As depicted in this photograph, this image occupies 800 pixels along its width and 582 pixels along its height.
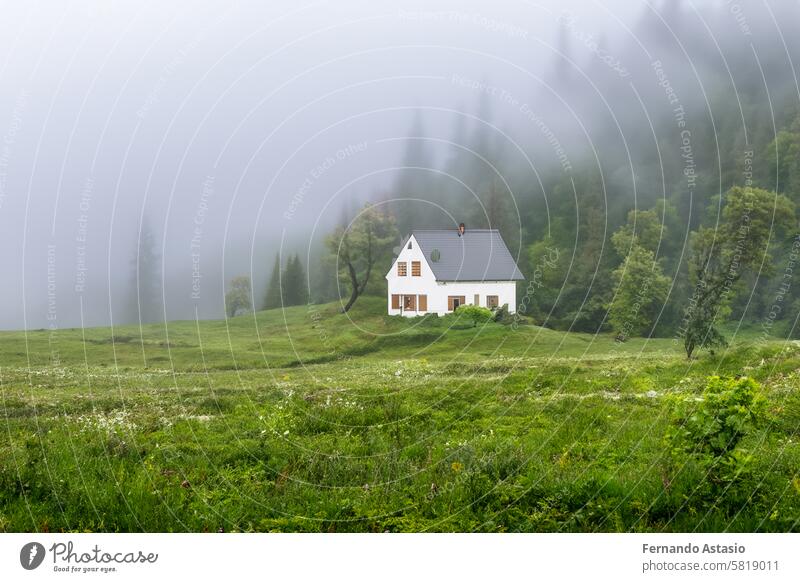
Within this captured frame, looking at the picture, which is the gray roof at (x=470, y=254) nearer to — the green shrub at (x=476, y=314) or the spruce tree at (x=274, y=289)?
the green shrub at (x=476, y=314)

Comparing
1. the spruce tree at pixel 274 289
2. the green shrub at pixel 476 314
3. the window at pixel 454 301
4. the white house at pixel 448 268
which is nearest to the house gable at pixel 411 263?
the white house at pixel 448 268

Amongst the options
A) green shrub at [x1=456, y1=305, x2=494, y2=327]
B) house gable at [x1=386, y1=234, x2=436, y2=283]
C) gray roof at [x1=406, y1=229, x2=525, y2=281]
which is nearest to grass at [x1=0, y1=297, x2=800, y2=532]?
green shrub at [x1=456, y1=305, x2=494, y2=327]

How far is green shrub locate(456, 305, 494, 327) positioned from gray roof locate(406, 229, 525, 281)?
72 centimetres

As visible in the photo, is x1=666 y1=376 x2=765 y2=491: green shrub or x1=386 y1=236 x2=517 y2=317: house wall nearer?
x1=666 y1=376 x2=765 y2=491: green shrub

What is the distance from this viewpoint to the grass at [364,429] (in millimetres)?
10211

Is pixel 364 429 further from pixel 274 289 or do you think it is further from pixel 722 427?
pixel 722 427

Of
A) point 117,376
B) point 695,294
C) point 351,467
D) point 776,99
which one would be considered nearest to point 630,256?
point 695,294

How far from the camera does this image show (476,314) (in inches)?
651

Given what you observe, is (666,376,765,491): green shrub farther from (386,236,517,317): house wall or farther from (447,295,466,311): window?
(386,236,517,317): house wall

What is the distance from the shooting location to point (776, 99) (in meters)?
19.3

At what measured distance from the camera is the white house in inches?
632

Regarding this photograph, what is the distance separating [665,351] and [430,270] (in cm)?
675

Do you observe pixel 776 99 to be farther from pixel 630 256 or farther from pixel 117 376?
pixel 117 376
